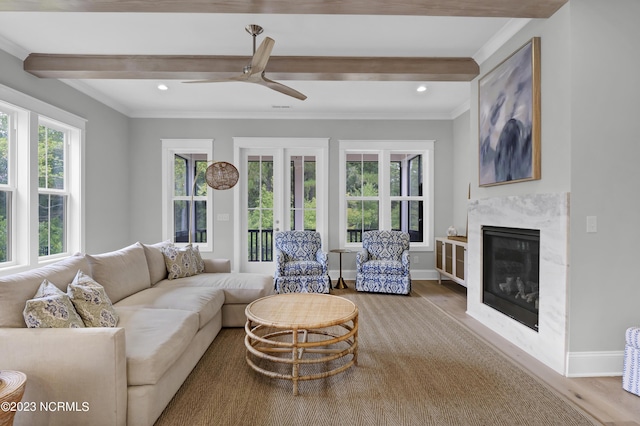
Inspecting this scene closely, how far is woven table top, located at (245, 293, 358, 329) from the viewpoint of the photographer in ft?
7.34

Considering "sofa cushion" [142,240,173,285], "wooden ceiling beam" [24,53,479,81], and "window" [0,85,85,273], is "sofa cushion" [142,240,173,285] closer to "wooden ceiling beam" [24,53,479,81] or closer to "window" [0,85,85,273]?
"window" [0,85,85,273]

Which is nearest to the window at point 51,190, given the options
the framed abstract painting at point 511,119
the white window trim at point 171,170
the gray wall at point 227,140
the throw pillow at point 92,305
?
the gray wall at point 227,140

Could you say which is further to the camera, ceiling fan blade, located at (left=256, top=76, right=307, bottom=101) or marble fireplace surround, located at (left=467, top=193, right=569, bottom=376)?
ceiling fan blade, located at (left=256, top=76, right=307, bottom=101)

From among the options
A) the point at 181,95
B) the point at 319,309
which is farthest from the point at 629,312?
the point at 181,95

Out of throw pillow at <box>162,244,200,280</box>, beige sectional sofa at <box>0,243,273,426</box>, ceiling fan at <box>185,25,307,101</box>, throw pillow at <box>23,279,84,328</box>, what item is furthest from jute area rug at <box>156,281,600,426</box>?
ceiling fan at <box>185,25,307,101</box>

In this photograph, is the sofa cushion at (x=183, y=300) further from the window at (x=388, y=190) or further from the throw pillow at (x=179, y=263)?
the window at (x=388, y=190)

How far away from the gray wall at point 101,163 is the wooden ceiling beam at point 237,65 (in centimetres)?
54

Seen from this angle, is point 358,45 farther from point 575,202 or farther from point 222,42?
point 575,202

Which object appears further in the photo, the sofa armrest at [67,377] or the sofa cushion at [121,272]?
the sofa cushion at [121,272]

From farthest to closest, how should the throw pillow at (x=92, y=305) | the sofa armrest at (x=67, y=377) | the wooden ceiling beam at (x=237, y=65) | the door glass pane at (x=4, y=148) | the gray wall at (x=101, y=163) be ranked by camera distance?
the gray wall at (x=101, y=163) < the wooden ceiling beam at (x=237, y=65) < the door glass pane at (x=4, y=148) < the throw pillow at (x=92, y=305) < the sofa armrest at (x=67, y=377)

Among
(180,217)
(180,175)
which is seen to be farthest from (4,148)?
(180,217)

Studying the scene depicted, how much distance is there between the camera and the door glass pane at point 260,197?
5.55m

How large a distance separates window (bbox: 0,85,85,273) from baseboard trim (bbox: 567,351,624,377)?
498 centimetres

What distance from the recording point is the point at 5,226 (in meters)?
3.31
